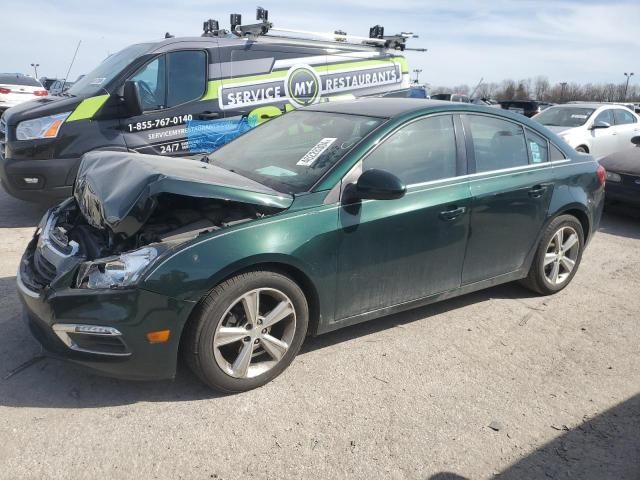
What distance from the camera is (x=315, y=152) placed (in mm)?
3516

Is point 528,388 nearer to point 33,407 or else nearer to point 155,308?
point 155,308

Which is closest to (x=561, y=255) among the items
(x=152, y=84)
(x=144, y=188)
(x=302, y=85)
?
(x=144, y=188)

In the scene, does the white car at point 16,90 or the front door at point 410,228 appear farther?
the white car at point 16,90

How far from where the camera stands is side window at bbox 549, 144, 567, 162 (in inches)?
174

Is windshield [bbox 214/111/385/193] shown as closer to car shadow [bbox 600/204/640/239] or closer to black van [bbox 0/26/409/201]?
black van [bbox 0/26/409/201]

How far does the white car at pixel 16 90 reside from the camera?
618 inches

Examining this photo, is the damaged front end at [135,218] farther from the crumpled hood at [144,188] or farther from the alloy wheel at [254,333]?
the alloy wheel at [254,333]

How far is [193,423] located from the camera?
273cm

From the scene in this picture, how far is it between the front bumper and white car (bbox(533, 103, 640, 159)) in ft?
30.8

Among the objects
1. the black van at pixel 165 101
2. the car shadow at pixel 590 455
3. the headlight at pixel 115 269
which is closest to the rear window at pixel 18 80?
the black van at pixel 165 101

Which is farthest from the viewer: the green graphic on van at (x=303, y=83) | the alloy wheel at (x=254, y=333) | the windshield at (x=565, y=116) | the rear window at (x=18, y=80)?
the rear window at (x=18, y=80)

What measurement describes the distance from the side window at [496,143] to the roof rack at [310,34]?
12.8ft

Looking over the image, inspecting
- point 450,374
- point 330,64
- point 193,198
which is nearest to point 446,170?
point 450,374

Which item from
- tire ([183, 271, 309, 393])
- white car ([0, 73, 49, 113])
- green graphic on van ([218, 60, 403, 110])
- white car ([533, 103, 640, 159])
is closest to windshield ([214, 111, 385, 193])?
tire ([183, 271, 309, 393])
